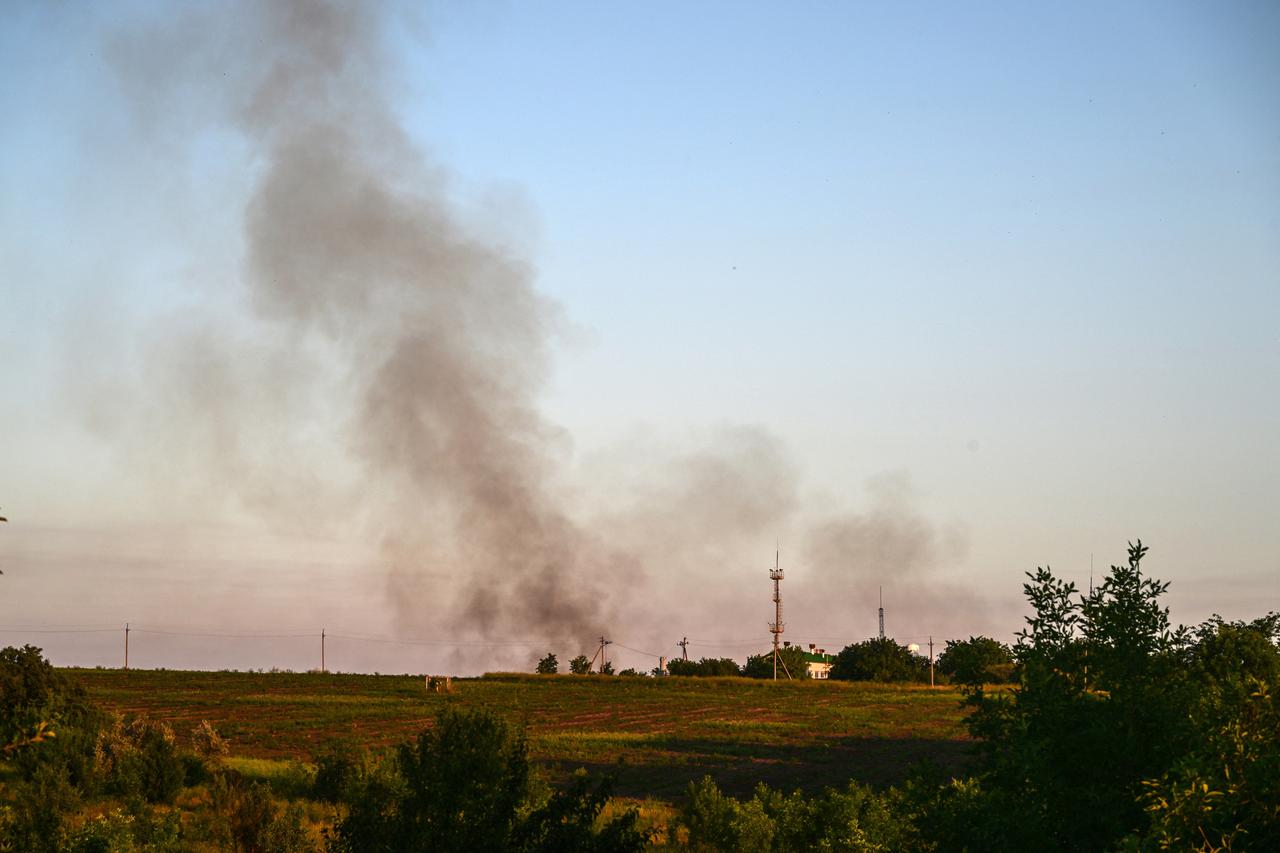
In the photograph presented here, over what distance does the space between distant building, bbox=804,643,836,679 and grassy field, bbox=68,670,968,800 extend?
2810 cm

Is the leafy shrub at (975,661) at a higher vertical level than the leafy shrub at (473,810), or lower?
higher

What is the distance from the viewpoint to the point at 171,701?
78.0m

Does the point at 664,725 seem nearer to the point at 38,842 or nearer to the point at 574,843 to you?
the point at 38,842

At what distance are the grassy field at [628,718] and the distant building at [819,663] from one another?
2810cm

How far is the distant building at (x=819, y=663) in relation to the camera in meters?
142

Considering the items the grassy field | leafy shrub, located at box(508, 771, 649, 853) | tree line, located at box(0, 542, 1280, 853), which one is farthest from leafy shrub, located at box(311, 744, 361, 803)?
leafy shrub, located at box(508, 771, 649, 853)

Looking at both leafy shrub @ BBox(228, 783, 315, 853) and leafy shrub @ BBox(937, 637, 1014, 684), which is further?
leafy shrub @ BBox(228, 783, 315, 853)

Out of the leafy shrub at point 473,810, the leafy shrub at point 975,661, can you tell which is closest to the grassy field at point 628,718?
the leafy shrub at point 473,810

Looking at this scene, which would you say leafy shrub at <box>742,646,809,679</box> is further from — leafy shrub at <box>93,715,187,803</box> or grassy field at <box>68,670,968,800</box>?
leafy shrub at <box>93,715,187,803</box>

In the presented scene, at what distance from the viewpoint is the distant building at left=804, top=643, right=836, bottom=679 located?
465 feet

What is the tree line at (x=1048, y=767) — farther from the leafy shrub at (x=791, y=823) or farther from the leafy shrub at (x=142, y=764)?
the leafy shrub at (x=142, y=764)

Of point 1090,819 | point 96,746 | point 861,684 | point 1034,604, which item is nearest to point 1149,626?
point 1034,604

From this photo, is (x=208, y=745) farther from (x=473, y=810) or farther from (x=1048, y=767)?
(x=1048, y=767)

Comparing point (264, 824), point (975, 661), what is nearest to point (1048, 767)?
point (975, 661)
